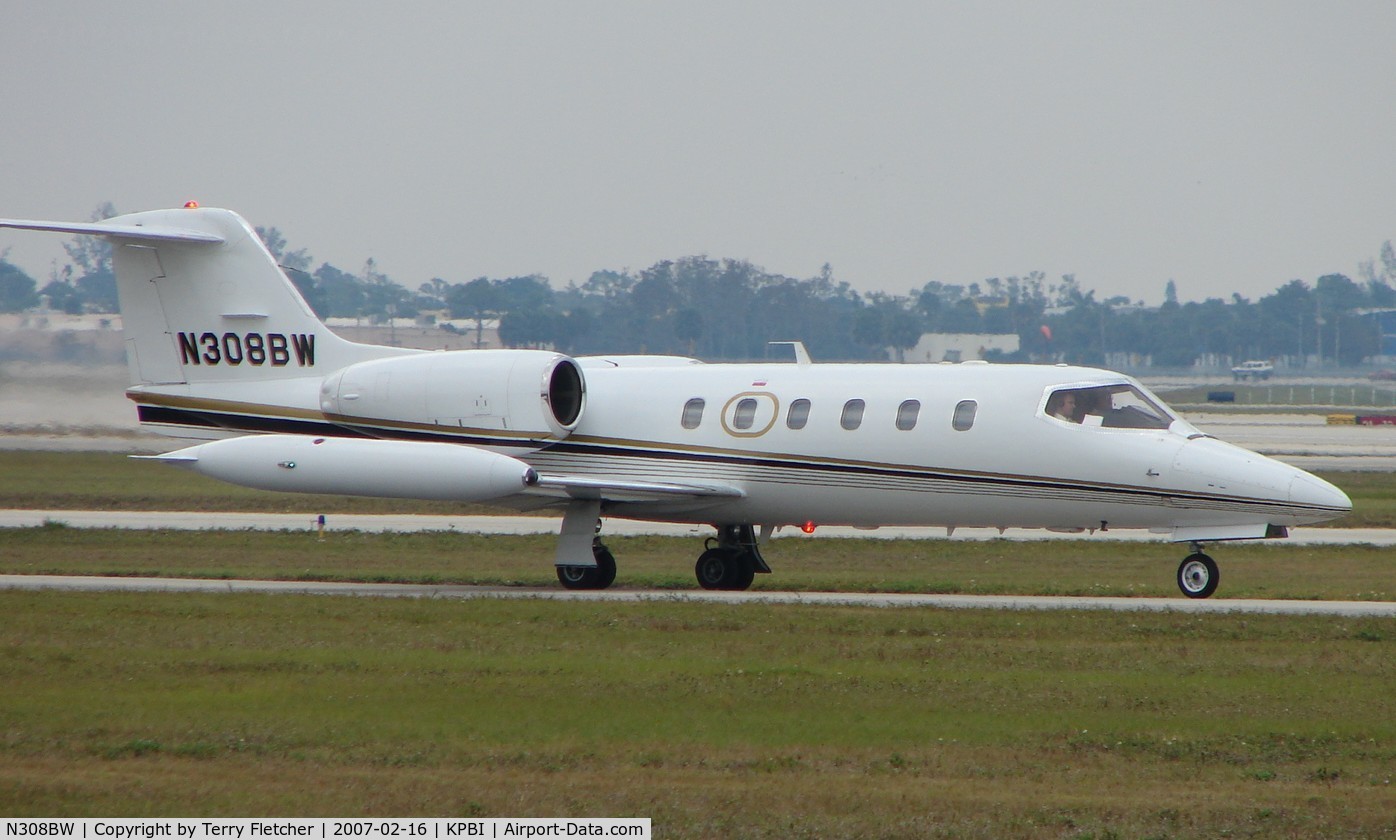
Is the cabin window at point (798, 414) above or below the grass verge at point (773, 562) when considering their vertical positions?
above

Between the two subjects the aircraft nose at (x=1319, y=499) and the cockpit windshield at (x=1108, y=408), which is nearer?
the aircraft nose at (x=1319, y=499)

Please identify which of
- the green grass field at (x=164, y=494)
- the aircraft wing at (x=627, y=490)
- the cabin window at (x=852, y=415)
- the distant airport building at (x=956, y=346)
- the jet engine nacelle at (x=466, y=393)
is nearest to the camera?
the cabin window at (x=852, y=415)

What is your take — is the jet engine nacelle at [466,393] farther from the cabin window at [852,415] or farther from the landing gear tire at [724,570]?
the cabin window at [852,415]

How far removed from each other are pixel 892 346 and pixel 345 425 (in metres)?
92.7

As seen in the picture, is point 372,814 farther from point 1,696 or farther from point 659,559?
point 659,559

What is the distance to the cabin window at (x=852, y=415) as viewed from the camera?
21.1 m

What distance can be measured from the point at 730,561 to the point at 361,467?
17.4ft

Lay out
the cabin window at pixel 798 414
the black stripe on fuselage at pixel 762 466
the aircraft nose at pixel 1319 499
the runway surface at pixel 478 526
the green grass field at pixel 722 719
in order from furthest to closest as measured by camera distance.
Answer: the runway surface at pixel 478 526, the cabin window at pixel 798 414, the black stripe on fuselage at pixel 762 466, the aircraft nose at pixel 1319 499, the green grass field at pixel 722 719

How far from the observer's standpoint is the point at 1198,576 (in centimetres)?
1977

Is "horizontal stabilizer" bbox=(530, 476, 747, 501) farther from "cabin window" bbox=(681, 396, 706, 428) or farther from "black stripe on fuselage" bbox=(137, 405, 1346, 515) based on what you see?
"cabin window" bbox=(681, 396, 706, 428)

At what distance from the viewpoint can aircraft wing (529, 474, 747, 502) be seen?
2125 centimetres

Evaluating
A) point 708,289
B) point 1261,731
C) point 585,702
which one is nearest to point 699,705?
point 585,702

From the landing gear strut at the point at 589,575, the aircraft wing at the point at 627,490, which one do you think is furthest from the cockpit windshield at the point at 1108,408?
the landing gear strut at the point at 589,575

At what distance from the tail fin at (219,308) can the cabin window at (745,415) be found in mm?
5552
